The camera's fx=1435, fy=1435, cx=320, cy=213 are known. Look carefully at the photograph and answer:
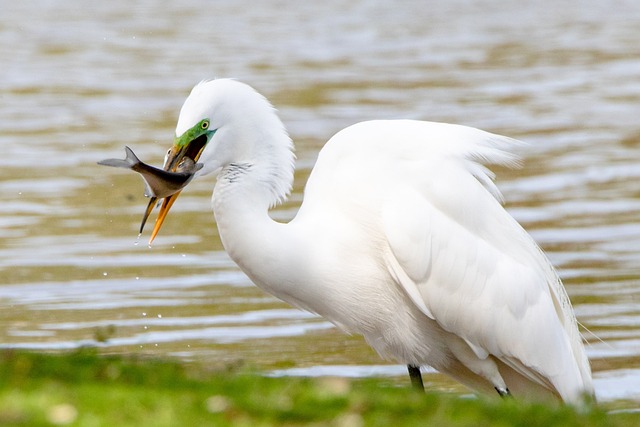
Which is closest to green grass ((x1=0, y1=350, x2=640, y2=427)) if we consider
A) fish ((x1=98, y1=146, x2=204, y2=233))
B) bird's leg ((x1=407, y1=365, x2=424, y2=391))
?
fish ((x1=98, y1=146, x2=204, y2=233))

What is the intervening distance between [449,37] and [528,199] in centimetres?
1381

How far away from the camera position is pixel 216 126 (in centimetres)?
741

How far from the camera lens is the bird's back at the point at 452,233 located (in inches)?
294

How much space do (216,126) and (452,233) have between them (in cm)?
136

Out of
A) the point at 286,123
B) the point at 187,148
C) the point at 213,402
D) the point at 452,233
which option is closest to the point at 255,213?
the point at 187,148

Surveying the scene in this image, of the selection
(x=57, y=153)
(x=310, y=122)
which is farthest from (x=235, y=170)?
(x=310, y=122)

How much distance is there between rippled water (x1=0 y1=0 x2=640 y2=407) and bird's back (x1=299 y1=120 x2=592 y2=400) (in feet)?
4.84

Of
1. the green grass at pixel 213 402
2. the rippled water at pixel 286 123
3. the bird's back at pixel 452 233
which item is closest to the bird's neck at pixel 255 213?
the bird's back at pixel 452 233

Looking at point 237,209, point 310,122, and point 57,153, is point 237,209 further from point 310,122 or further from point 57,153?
point 310,122

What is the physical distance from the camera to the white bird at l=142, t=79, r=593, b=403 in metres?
7.39

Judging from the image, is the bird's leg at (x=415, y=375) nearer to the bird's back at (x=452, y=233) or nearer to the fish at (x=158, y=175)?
the bird's back at (x=452, y=233)

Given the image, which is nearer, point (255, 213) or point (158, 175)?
point (158, 175)

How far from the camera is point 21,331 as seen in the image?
10500 mm

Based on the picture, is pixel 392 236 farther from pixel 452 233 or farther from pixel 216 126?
pixel 216 126
